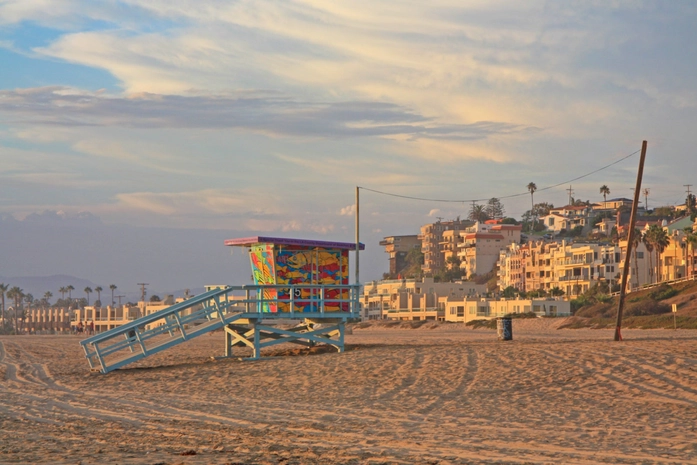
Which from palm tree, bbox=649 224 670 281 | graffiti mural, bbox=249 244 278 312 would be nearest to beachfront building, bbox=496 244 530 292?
palm tree, bbox=649 224 670 281

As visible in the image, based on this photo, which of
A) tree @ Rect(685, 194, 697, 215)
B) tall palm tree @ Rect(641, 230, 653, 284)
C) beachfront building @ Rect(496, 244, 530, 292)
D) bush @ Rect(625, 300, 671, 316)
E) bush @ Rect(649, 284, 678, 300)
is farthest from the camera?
tree @ Rect(685, 194, 697, 215)

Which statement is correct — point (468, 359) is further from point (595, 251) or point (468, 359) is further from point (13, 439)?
point (595, 251)

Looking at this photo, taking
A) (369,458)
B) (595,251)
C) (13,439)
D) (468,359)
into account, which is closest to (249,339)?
(468,359)

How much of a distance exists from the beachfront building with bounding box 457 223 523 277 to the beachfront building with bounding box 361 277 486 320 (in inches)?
937

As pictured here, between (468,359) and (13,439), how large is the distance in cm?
1261

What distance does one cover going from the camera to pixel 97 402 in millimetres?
17094

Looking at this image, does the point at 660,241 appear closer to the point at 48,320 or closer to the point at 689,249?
the point at 689,249

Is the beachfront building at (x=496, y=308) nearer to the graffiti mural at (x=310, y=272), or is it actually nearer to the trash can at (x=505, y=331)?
the trash can at (x=505, y=331)

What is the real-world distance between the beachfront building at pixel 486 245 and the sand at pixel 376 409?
118442 mm

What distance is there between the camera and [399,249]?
18550 centimetres

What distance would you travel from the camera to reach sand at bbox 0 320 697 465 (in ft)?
34.3

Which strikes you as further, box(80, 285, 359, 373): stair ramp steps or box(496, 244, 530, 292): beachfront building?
box(496, 244, 530, 292): beachfront building

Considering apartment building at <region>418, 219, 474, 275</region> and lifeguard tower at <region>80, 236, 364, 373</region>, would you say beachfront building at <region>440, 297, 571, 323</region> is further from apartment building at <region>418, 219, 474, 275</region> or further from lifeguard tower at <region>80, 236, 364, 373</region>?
apartment building at <region>418, 219, 474, 275</region>

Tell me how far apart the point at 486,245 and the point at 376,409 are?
130 m
